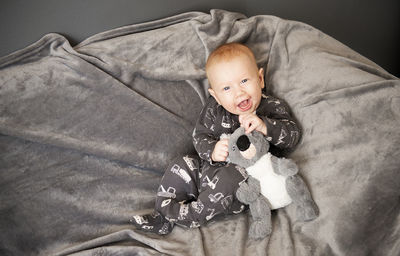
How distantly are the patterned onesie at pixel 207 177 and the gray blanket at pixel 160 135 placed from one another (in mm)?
47

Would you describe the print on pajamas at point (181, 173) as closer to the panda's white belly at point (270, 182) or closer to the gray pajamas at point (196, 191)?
the gray pajamas at point (196, 191)

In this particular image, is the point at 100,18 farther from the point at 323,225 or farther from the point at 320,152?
the point at 323,225

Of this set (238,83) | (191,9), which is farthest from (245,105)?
(191,9)

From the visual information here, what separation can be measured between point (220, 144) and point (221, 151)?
0.08 ft

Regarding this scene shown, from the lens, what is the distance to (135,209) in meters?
1.30

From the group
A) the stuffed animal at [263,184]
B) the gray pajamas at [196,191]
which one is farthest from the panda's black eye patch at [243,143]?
the gray pajamas at [196,191]

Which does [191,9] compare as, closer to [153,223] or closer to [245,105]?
[245,105]

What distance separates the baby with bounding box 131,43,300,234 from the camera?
3.87 feet

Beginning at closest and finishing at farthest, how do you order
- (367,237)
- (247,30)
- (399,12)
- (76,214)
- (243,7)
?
(367,237), (76,214), (247,30), (243,7), (399,12)

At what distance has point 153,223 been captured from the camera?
3.96 ft

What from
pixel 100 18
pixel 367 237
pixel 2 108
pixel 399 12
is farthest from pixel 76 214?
pixel 399 12

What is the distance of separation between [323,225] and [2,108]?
3.69ft

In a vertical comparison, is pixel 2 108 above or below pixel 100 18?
below

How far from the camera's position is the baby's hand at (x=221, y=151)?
1184 mm
